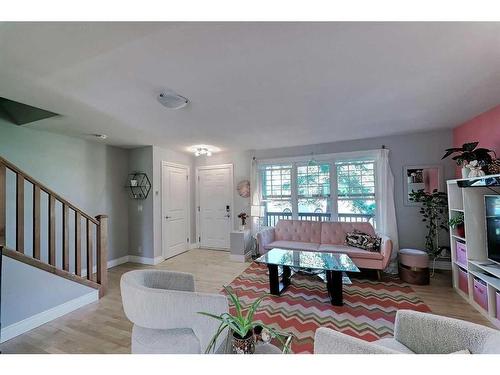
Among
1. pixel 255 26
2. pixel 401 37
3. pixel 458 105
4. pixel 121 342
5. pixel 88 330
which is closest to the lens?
pixel 255 26

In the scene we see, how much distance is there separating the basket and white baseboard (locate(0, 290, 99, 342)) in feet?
15.9

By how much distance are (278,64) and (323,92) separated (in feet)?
2.28

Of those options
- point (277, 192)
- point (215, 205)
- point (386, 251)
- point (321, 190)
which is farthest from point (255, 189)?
point (386, 251)

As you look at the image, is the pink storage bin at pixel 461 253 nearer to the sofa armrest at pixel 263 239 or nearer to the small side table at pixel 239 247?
the sofa armrest at pixel 263 239

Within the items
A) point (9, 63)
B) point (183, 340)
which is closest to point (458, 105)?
point (183, 340)

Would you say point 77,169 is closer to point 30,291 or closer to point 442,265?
point 30,291

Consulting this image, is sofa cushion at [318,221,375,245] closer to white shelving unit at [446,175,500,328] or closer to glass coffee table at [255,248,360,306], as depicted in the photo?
glass coffee table at [255,248,360,306]

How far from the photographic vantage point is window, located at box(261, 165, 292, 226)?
181 inches

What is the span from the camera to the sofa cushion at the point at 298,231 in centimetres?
398

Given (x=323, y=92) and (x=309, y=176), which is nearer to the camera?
A: (x=323, y=92)

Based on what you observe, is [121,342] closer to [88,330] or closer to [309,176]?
[88,330]

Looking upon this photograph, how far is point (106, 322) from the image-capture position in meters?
2.23

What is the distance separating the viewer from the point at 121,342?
1.90m

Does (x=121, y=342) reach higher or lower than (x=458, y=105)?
lower
